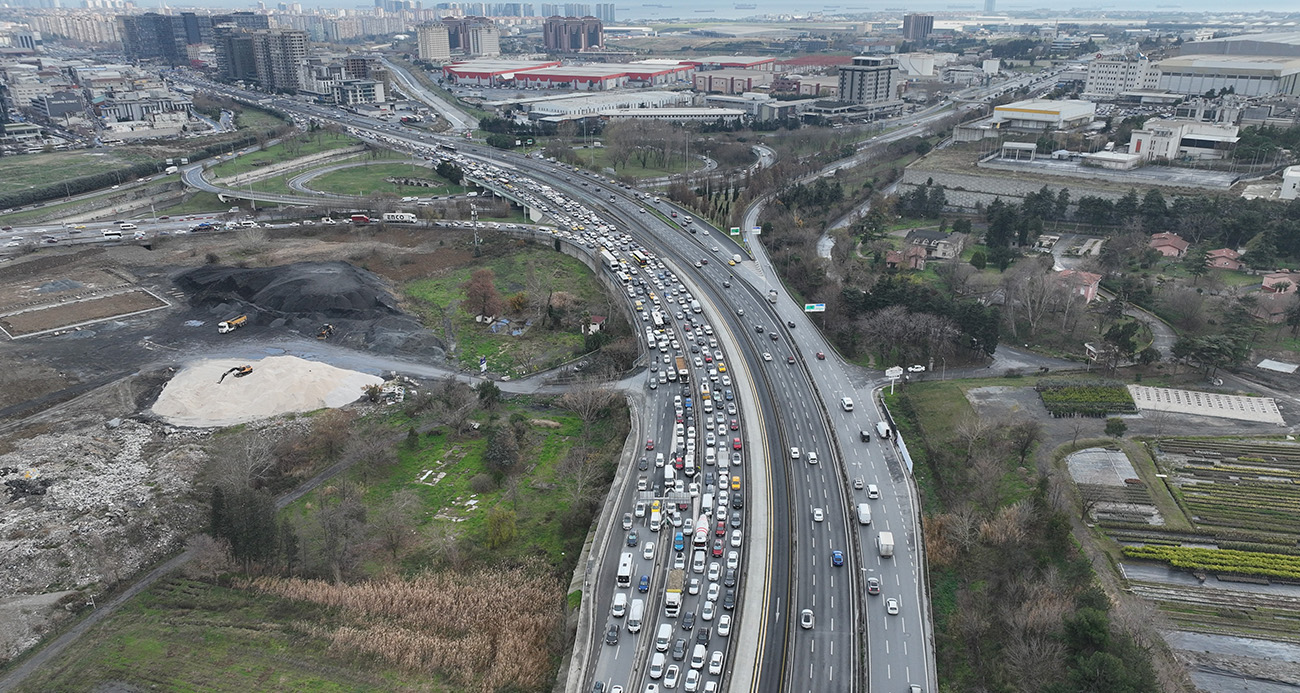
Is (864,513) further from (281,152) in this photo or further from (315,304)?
(281,152)

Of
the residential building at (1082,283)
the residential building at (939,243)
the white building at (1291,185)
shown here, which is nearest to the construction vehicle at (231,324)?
the residential building at (939,243)

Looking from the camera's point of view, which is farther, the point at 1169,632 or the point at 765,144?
the point at 765,144

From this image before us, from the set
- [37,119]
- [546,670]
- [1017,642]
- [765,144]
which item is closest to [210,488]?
[546,670]

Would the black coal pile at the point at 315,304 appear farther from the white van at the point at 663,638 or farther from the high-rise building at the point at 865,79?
the high-rise building at the point at 865,79

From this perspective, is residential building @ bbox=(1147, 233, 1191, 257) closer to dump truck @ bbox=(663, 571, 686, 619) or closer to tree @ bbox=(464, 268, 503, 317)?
tree @ bbox=(464, 268, 503, 317)

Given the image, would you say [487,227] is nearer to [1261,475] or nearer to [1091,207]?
[1091,207]

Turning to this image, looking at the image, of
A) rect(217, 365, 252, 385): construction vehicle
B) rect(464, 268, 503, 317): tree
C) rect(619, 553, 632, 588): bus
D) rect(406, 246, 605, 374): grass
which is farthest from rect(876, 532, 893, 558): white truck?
rect(217, 365, 252, 385): construction vehicle
